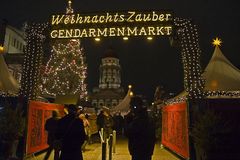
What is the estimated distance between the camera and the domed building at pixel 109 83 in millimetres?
109625

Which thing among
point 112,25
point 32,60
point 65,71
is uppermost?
point 65,71

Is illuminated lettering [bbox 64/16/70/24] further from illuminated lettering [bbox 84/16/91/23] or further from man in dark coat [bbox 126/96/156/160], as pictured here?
man in dark coat [bbox 126/96/156/160]

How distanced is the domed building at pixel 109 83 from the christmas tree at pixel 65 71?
234 feet

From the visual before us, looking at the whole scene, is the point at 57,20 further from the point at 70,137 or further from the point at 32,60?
the point at 70,137

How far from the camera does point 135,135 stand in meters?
5.55

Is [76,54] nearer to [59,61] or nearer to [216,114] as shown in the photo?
[59,61]

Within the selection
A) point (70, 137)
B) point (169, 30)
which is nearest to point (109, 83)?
point (169, 30)

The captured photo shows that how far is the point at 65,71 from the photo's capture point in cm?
3566

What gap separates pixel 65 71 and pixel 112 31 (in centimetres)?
2392

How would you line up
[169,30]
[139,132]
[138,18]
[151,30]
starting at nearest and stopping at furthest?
[139,132] → [169,30] → [151,30] → [138,18]

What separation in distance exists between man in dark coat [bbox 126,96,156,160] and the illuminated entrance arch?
643cm

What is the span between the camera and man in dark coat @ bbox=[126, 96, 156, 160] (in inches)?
217

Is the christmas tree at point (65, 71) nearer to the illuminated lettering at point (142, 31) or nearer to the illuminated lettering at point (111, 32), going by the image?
the illuminated lettering at point (111, 32)

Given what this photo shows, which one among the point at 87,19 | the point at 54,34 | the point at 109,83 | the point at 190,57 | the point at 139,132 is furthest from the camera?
the point at 109,83
